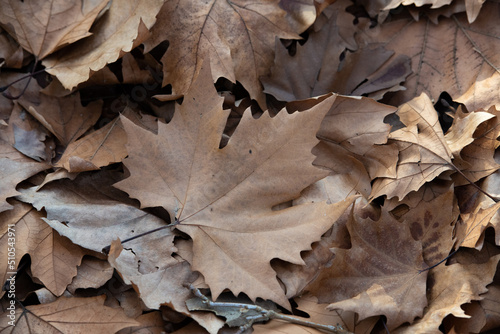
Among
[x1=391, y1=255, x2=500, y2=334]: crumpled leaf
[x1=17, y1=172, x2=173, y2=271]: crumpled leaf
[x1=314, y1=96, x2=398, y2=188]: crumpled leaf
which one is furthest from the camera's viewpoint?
[x1=314, y1=96, x2=398, y2=188]: crumpled leaf

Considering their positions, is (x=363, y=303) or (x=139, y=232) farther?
(x=139, y=232)

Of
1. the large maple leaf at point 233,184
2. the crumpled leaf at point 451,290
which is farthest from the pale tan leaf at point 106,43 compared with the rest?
the crumpled leaf at point 451,290

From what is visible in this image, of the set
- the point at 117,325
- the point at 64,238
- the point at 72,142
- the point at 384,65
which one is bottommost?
the point at 117,325

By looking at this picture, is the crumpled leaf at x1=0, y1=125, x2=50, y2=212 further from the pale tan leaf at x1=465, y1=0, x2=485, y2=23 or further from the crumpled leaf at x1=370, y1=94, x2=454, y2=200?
the pale tan leaf at x1=465, y1=0, x2=485, y2=23

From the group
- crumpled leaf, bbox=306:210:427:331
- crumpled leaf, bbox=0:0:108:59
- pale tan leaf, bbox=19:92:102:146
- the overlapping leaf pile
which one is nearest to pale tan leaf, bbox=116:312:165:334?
the overlapping leaf pile

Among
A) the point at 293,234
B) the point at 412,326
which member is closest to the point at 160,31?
the point at 293,234

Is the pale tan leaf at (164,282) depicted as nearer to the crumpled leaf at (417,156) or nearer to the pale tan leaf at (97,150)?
the pale tan leaf at (97,150)

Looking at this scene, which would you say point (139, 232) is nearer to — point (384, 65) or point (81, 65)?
point (81, 65)
